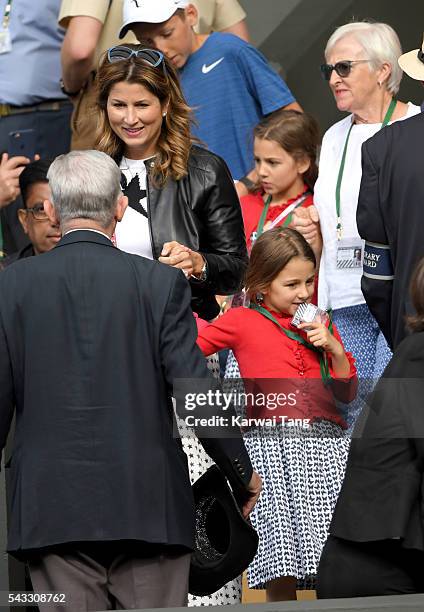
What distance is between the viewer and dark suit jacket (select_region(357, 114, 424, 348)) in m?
5.16

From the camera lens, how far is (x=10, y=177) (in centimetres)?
659

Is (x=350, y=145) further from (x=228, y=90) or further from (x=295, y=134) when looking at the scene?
(x=228, y=90)

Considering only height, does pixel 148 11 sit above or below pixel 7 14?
above

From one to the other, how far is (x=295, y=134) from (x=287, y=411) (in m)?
1.66

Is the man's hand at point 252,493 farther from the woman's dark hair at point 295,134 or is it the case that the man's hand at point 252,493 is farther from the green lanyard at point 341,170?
the woman's dark hair at point 295,134

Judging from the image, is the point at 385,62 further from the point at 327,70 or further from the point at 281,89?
the point at 281,89

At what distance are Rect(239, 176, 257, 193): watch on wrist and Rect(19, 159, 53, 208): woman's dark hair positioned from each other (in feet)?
2.93

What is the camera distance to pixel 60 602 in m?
4.13

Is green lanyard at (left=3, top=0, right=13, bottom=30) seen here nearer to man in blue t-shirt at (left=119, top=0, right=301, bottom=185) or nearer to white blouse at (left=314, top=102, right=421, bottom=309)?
man in blue t-shirt at (left=119, top=0, right=301, bottom=185)

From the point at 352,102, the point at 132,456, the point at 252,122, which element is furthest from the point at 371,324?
the point at 132,456

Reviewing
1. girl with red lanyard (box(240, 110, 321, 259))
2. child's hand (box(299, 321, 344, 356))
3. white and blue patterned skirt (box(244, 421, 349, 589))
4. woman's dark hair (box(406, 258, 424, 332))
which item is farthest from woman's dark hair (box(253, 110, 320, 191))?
woman's dark hair (box(406, 258, 424, 332))

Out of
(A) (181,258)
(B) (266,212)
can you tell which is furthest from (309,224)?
(A) (181,258)

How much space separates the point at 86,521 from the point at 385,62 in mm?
2757

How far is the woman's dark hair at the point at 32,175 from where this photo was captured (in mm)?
6438
